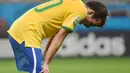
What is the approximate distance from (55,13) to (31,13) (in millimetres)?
315

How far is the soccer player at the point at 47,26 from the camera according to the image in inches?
247

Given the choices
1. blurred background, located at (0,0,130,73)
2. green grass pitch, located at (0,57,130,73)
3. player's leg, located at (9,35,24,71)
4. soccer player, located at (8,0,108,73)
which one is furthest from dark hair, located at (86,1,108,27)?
blurred background, located at (0,0,130,73)

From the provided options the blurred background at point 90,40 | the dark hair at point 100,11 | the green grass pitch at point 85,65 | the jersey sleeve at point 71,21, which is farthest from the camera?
the blurred background at point 90,40

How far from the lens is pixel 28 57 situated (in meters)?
6.36

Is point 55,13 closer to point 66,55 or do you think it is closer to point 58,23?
point 58,23

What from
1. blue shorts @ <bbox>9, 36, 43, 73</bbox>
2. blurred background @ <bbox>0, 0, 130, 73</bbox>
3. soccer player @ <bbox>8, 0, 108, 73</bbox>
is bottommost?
blurred background @ <bbox>0, 0, 130, 73</bbox>

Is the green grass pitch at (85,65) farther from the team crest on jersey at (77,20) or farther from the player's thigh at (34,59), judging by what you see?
the team crest on jersey at (77,20)

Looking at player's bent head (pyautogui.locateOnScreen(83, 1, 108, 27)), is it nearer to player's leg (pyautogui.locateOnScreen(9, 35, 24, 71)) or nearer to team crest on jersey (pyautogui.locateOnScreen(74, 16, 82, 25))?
team crest on jersey (pyautogui.locateOnScreen(74, 16, 82, 25))

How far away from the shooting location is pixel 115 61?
16.6m

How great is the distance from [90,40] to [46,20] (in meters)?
11.1

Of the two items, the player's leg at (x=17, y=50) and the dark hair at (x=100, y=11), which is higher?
the dark hair at (x=100, y=11)

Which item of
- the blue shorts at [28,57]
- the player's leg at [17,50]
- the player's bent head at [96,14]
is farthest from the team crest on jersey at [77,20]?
the player's leg at [17,50]

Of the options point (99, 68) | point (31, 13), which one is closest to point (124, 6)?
point (99, 68)

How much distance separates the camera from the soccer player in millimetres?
6277
